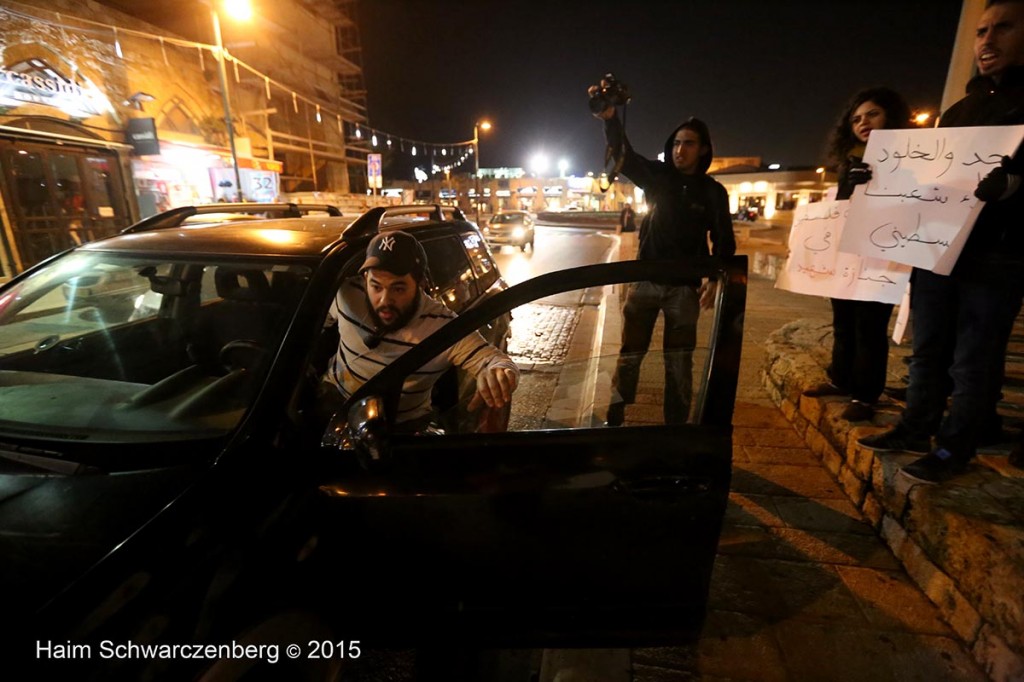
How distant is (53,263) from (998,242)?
14.3ft

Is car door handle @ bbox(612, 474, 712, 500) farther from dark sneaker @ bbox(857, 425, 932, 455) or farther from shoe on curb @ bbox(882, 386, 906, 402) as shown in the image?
shoe on curb @ bbox(882, 386, 906, 402)

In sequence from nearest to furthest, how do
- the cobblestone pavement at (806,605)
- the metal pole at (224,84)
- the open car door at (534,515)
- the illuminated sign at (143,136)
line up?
the open car door at (534,515), the cobblestone pavement at (806,605), the metal pole at (224,84), the illuminated sign at (143,136)

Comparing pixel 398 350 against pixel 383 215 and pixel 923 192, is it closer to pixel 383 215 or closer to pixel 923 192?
pixel 383 215

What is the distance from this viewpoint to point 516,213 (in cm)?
2008

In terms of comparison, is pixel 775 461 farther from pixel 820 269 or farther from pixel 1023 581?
pixel 1023 581

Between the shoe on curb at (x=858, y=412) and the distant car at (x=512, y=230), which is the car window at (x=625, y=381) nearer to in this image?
the shoe on curb at (x=858, y=412)

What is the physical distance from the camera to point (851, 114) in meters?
2.85

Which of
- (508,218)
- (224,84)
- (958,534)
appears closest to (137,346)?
(958,534)

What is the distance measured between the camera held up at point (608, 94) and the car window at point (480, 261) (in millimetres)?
1542

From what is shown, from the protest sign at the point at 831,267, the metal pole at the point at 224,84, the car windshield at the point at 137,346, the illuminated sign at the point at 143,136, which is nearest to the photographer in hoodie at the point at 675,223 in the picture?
the protest sign at the point at 831,267

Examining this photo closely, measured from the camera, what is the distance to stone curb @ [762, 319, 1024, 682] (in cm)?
174

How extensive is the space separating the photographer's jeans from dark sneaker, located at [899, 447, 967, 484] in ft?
3.53

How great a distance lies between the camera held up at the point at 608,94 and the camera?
3010 millimetres

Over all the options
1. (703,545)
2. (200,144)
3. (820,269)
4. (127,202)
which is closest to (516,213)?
(200,144)
